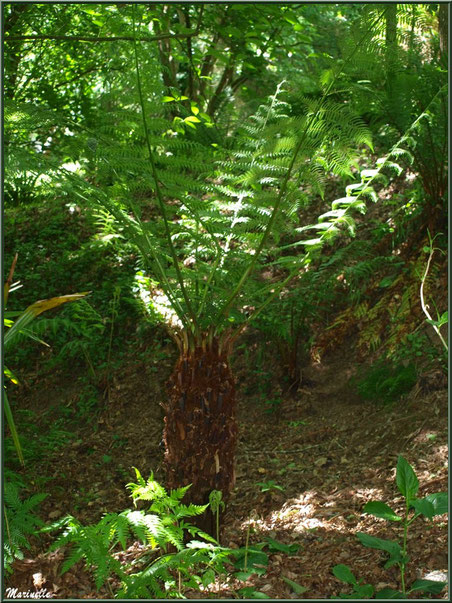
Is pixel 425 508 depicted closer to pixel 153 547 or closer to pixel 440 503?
pixel 440 503

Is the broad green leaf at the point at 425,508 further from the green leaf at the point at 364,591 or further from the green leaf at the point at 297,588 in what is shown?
the green leaf at the point at 297,588

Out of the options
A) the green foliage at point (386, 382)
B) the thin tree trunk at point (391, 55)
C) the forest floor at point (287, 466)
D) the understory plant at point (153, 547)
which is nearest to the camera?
the understory plant at point (153, 547)

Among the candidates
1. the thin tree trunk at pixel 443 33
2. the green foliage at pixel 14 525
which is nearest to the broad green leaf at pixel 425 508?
the green foliage at pixel 14 525

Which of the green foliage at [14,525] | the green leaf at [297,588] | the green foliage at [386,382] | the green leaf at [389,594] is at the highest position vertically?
the green foliage at [386,382]

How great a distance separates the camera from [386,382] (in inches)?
129

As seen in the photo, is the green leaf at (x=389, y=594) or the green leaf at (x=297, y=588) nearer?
the green leaf at (x=389, y=594)

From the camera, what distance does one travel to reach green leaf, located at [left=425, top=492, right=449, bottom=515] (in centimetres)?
182

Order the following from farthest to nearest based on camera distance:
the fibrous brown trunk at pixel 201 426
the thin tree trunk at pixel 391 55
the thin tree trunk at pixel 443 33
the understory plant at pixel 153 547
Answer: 1. the thin tree trunk at pixel 443 33
2. the thin tree trunk at pixel 391 55
3. the fibrous brown trunk at pixel 201 426
4. the understory plant at pixel 153 547

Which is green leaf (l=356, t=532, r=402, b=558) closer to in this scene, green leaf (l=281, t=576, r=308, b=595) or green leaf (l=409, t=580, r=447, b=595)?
green leaf (l=409, t=580, r=447, b=595)

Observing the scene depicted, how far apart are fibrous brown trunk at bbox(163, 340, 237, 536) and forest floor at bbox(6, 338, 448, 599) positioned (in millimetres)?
255

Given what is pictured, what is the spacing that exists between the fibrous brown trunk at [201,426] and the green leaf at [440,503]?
884 mm

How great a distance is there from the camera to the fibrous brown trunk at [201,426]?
238 centimetres

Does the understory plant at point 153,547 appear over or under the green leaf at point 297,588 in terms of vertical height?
over

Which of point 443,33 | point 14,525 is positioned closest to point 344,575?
point 14,525
